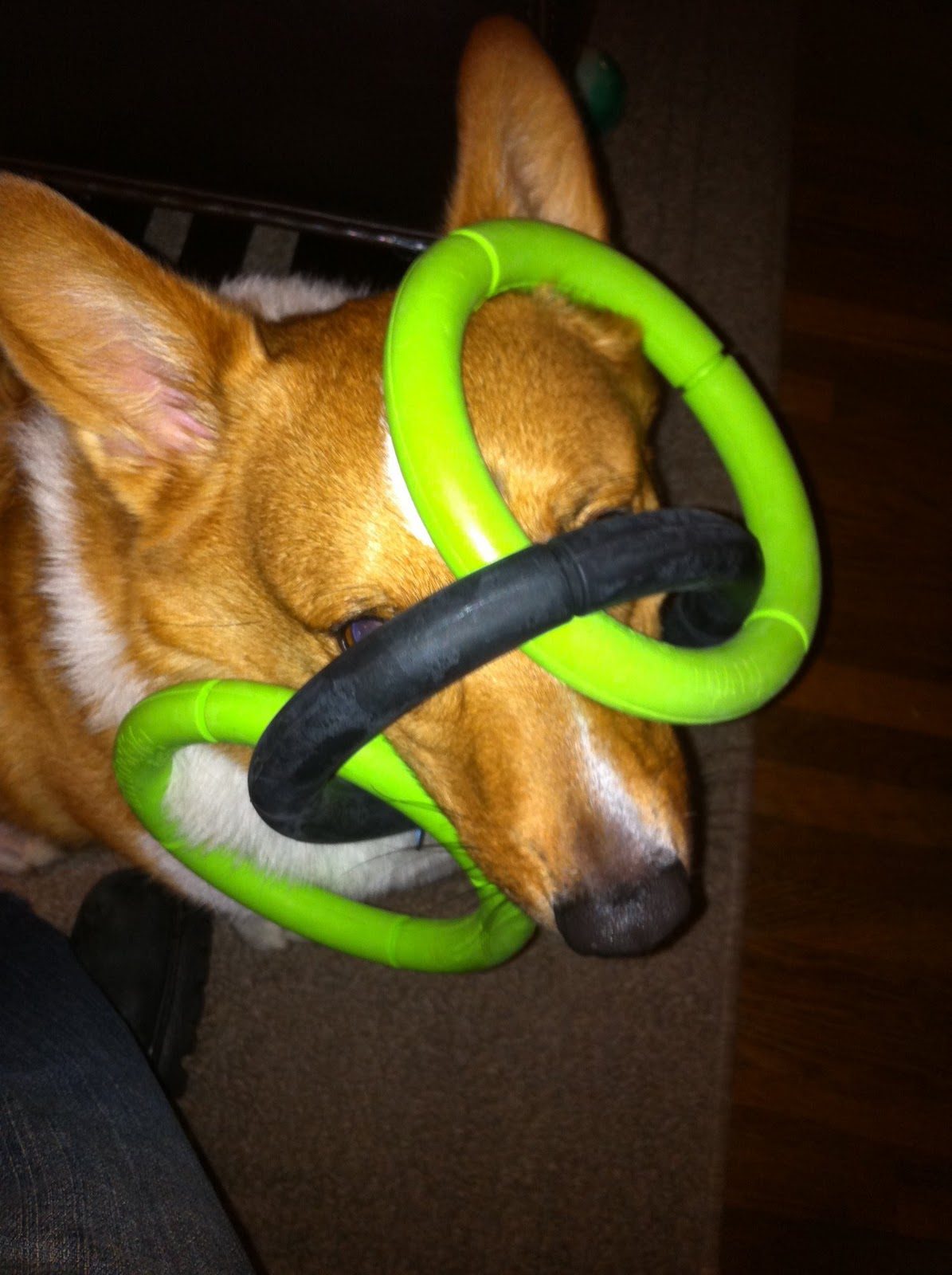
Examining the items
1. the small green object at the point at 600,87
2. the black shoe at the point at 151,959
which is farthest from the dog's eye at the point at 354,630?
the small green object at the point at 600,87

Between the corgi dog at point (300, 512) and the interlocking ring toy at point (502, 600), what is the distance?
0.39 ft

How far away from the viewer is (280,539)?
1.60m

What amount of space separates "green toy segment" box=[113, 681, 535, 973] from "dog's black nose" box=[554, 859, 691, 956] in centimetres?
31

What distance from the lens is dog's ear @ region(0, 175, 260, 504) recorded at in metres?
1.36

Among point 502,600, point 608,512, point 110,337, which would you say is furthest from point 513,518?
point 110,337

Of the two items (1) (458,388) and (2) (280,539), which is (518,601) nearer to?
(1) (458,388)

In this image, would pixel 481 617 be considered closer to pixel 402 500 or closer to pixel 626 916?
pixel 402 500

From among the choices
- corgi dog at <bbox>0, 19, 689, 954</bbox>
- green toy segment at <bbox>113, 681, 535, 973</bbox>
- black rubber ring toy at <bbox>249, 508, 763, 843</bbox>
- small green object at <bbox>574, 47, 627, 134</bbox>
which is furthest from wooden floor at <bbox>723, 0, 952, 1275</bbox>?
black rubber ring toy at <bbox>249, 508, 763, 843</bbox>

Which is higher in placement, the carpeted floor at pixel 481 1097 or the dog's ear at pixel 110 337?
the dog's ear at pixel 110 337

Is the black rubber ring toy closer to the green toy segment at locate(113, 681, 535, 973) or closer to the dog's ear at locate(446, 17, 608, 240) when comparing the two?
the green toy segment at locate(113, 681, 535, 973)

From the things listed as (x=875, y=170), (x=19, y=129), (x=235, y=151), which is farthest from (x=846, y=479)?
(x=19, y=129)

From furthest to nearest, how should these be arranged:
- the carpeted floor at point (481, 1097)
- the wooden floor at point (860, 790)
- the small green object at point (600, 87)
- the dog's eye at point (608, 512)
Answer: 1. the small green object at point (600, 87)
2. the wooden floor at point (860, 790)
3. the carpeted floor at point (481, 1097)
4. the dog's eye at point (608, 512)

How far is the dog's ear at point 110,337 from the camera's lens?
53.4 inches

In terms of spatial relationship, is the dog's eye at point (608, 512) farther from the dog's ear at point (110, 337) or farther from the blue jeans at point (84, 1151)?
the blue jeans at point (84, 1151)
